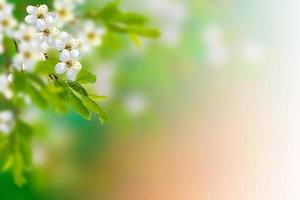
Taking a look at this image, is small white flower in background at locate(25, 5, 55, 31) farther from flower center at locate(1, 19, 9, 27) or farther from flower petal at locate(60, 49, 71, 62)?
flower center at locate(1, 19, 9, 27)

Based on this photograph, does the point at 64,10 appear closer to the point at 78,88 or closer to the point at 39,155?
the point at 78,88

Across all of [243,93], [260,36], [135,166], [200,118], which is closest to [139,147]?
[135,166]

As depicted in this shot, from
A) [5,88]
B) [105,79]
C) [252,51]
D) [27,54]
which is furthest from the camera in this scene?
[252,51]

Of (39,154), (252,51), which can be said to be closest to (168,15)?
(252,51)

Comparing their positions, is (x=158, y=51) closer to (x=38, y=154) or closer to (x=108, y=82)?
(x=108, y=82)

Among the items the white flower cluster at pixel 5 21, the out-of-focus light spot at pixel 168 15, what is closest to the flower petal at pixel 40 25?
the white flower cluster at pixel 5 21

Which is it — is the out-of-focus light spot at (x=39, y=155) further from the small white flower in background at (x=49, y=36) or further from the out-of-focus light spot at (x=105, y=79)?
the small white flower in background at (x=49, y=36)
